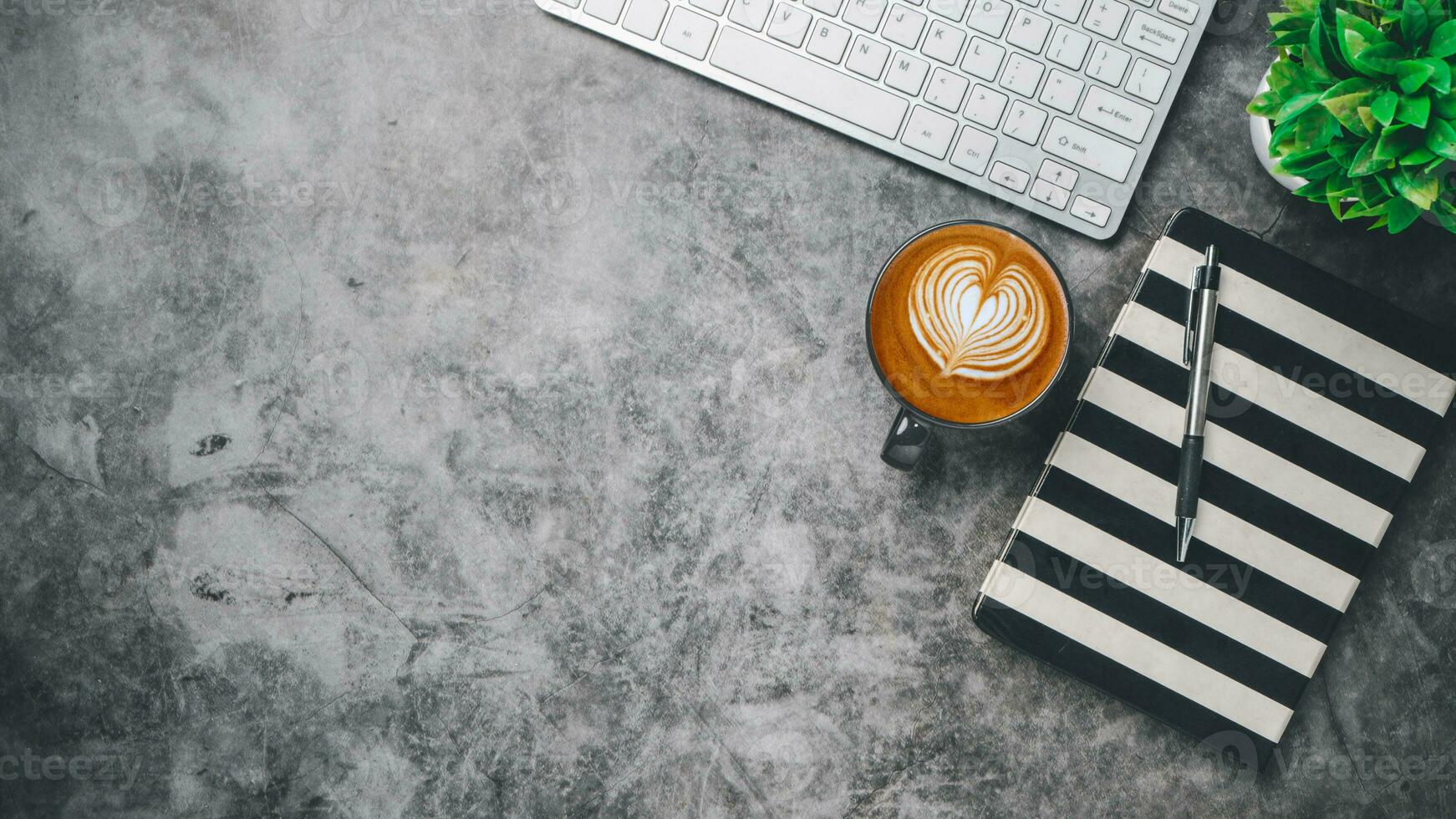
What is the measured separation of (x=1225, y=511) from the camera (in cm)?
100

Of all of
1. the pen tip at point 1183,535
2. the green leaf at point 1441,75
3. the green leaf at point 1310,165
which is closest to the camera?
the green leaf at point 1441,75

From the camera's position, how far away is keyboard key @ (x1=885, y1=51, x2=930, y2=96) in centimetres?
104

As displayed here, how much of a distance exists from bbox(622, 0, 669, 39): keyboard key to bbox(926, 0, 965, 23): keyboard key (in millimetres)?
330

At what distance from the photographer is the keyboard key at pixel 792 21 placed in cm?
105

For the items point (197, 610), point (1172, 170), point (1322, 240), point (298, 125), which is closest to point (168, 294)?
point (298, 125)

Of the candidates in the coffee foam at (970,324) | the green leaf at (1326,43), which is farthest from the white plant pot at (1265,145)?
the coffee foam at (970,324)

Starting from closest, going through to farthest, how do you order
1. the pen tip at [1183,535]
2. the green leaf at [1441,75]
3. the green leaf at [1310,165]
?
the green leaf at [1441,75]
the green leaf at [1310,165]
the pen tip at [1183,535]

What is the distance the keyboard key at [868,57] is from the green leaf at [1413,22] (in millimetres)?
505

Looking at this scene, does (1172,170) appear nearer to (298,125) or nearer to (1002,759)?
(1002,759)

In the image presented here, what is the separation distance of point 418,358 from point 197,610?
427 mm

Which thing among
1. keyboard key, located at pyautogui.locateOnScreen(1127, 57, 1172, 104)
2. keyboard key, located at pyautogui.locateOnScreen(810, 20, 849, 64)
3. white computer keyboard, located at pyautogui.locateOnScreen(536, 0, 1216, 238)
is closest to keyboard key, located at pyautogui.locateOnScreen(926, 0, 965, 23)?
white computer keyboard, located at pyautogui.locateOnScreen(536, 0, 1216, 238)

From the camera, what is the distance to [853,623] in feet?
3.48

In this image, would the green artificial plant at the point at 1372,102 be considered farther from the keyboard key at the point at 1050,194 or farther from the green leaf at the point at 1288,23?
the keyboard key at the point at 1050,194

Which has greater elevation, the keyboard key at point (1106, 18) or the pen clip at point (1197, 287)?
the keyboard key at point (1106, 18)
